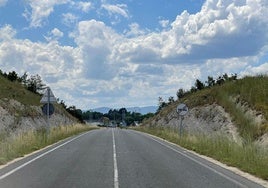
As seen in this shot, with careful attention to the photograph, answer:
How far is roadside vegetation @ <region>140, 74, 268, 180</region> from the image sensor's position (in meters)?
18.0

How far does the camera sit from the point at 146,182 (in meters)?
13.1

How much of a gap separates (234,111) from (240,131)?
224 inches

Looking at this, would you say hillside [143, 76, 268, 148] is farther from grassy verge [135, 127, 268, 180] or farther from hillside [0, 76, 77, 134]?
hillside [0, 76, 77, 134]

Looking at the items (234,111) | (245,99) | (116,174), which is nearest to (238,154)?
(116,174)

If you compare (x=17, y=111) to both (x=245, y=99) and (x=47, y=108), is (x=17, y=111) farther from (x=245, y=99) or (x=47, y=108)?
(x=245, y=99)

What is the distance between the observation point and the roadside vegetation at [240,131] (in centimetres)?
1802

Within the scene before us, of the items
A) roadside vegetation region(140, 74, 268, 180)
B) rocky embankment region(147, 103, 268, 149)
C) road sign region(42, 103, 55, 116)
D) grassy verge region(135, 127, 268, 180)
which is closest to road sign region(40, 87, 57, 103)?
road sign region(42, 103, 55, 116)

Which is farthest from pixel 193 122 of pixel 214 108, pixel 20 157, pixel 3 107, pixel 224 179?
pixel 224 179

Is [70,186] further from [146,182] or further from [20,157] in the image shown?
[20,157]

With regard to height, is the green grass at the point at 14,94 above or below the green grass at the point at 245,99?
above

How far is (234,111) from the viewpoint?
149ft

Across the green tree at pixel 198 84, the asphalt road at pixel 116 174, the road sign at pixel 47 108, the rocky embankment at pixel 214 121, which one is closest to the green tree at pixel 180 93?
the green tree at pixel 198 84

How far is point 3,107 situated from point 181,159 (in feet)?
131

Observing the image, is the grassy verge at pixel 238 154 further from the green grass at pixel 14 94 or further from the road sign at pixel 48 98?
the green grass at pixel 14 94
